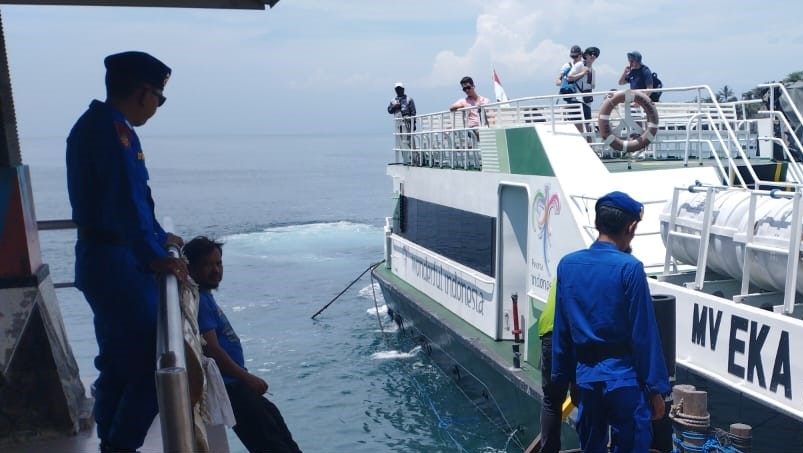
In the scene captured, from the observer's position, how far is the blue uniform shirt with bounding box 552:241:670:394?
3.54m

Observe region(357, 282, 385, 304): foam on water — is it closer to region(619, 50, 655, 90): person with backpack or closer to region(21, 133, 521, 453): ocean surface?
region(21, 133, 521, 453): ocean surface

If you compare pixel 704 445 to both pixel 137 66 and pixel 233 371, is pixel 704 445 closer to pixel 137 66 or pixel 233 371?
pixel 233 371

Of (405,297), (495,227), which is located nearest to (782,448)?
(495,227)

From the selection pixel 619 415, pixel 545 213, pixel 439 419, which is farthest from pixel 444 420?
pixel 619 415

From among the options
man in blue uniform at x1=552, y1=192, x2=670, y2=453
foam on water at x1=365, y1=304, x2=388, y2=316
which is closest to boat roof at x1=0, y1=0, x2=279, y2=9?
man in blue uniform at x1=552, y1=192, x2=670, y2=453

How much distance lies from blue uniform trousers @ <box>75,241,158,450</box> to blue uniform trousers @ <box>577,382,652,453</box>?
1909 mm

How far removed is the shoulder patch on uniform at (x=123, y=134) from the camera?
2.78 meters

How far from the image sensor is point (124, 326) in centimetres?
286

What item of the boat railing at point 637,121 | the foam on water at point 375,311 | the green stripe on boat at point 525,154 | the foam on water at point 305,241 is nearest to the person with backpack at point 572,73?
the boat railing at point 637,121

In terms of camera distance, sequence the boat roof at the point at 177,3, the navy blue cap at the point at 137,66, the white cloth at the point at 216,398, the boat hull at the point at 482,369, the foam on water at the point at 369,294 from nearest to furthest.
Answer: the navy blue cap at the point at 137,66, the white cloth at the point at 216,398, the boat roof at the point at 177,3, the boat hull at the point at 482,369, the foam on water at the point at 369,294

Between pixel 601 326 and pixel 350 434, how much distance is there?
858 cm

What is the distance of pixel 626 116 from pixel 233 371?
6291 millimetres

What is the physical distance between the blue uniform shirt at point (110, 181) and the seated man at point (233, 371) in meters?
0.63

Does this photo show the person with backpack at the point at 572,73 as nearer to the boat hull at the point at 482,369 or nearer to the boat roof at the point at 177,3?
the boat hull at the point at 482,369
